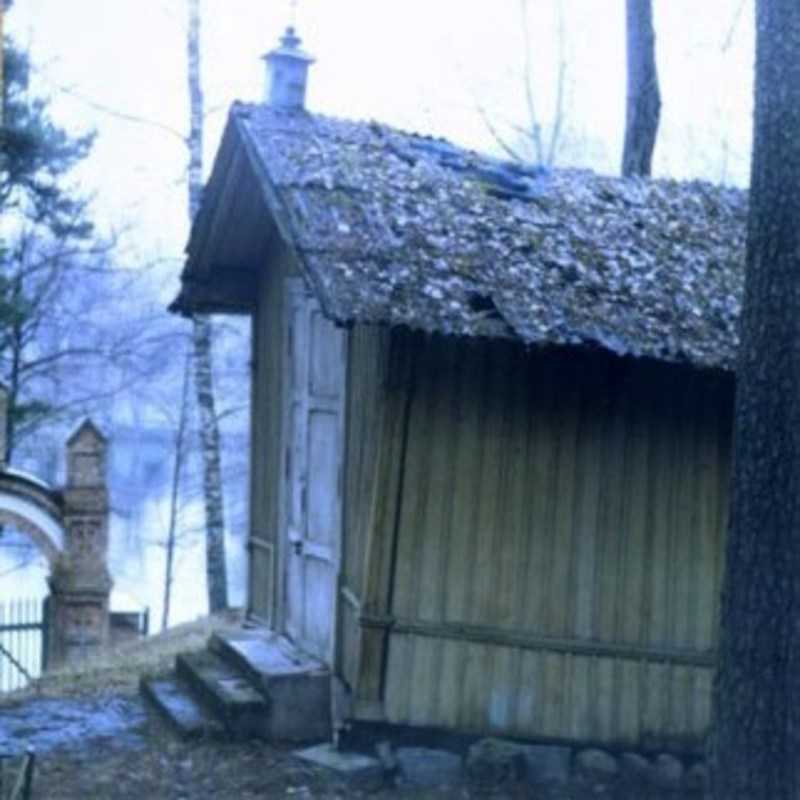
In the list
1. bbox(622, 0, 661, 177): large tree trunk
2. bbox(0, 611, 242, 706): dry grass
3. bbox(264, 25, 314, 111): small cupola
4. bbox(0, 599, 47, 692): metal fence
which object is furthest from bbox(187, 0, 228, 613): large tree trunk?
bbox(264, 25, 314, 111): small cupola

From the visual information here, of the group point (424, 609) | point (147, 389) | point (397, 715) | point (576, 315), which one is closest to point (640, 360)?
point (576, 315)

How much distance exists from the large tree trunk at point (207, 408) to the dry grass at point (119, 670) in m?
4.82

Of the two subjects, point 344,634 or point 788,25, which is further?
point 344,634

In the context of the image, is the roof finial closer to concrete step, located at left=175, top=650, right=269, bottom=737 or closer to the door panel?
the door panel

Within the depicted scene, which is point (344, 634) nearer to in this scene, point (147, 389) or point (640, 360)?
point (640, 360)

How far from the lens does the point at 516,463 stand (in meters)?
9.41

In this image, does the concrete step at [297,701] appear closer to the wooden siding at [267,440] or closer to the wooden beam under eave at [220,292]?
the wooden siding at [267,440]

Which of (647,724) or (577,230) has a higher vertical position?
(577,230)

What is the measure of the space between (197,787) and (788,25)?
550cm

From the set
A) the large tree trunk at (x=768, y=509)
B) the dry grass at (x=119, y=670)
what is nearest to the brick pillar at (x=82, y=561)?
the dry grass at (x=119, y=670)

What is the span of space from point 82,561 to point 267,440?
9.86m

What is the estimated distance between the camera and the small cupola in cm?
1062

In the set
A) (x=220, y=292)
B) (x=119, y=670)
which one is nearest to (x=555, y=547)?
(x=220, y=292)

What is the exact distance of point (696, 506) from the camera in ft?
31.8
